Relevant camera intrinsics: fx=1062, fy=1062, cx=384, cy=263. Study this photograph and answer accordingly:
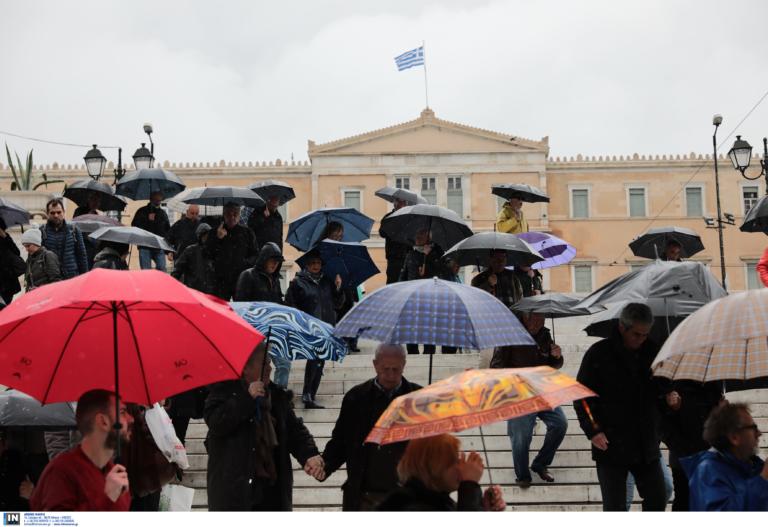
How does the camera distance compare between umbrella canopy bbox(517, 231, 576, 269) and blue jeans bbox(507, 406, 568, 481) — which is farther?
umbrella canopy bbox(517, 231, 576, 269)

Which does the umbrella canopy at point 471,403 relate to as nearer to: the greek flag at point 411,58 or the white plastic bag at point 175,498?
the white plastic bag at point 175,498

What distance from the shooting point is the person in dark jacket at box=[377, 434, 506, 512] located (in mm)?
3779

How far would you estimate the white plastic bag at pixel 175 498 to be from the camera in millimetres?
5758

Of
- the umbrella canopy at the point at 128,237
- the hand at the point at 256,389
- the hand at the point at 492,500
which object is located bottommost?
the hand at the point at 492,500

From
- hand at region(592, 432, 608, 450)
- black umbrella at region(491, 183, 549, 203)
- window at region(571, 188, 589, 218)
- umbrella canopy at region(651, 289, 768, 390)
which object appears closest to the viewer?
umbrella canopy at region(651, 289, 768, 390)

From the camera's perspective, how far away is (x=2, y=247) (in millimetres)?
9727

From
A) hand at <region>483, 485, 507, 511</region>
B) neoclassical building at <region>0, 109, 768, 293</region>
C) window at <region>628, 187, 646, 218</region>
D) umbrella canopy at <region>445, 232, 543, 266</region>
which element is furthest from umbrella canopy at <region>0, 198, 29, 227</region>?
window at <region>628, 187, 646, 218</region>

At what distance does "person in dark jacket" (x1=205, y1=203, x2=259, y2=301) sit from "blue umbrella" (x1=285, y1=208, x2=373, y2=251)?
960 mm

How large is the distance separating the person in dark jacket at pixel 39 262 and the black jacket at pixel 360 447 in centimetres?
463

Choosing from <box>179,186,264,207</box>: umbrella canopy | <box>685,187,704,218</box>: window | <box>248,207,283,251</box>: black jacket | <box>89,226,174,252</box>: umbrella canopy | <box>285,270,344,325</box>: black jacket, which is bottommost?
<box>285,270,344,325</box>: black jacket

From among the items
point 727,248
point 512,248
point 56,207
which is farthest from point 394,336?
point 727,248

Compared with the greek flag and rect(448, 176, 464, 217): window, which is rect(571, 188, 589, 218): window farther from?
the greek flag

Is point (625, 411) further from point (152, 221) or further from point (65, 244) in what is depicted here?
point (152, 221)

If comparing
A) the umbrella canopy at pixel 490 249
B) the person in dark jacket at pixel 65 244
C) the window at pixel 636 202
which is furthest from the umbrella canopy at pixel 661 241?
the window at pixel 636 202
